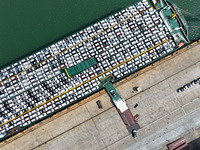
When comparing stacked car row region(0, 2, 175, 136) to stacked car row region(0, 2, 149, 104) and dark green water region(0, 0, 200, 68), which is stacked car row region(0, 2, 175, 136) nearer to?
stacked car row region(0, 2, 149, 104)

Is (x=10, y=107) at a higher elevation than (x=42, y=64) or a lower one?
lower

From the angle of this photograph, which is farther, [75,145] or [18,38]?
[18,38]

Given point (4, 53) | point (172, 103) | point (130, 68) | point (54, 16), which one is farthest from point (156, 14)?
point (4, 53)

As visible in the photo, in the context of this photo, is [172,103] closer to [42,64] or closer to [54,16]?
[42,64]

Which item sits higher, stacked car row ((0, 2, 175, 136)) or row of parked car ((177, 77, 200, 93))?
stacked car row ((0, 2, 175, 136))

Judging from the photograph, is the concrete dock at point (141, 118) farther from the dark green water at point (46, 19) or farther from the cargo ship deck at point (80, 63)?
the dark green water at point (46, 19)

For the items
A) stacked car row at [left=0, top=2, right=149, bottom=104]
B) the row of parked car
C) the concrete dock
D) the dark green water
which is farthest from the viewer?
the dark green water

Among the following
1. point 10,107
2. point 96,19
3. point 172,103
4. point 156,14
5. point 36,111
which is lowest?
point 172,103

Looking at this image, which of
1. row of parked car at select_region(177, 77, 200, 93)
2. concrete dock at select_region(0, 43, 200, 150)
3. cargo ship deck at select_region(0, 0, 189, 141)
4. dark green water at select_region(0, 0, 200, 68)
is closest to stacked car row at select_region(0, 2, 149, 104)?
cargo ship deck at select_region(0, 0, 189, 141)
